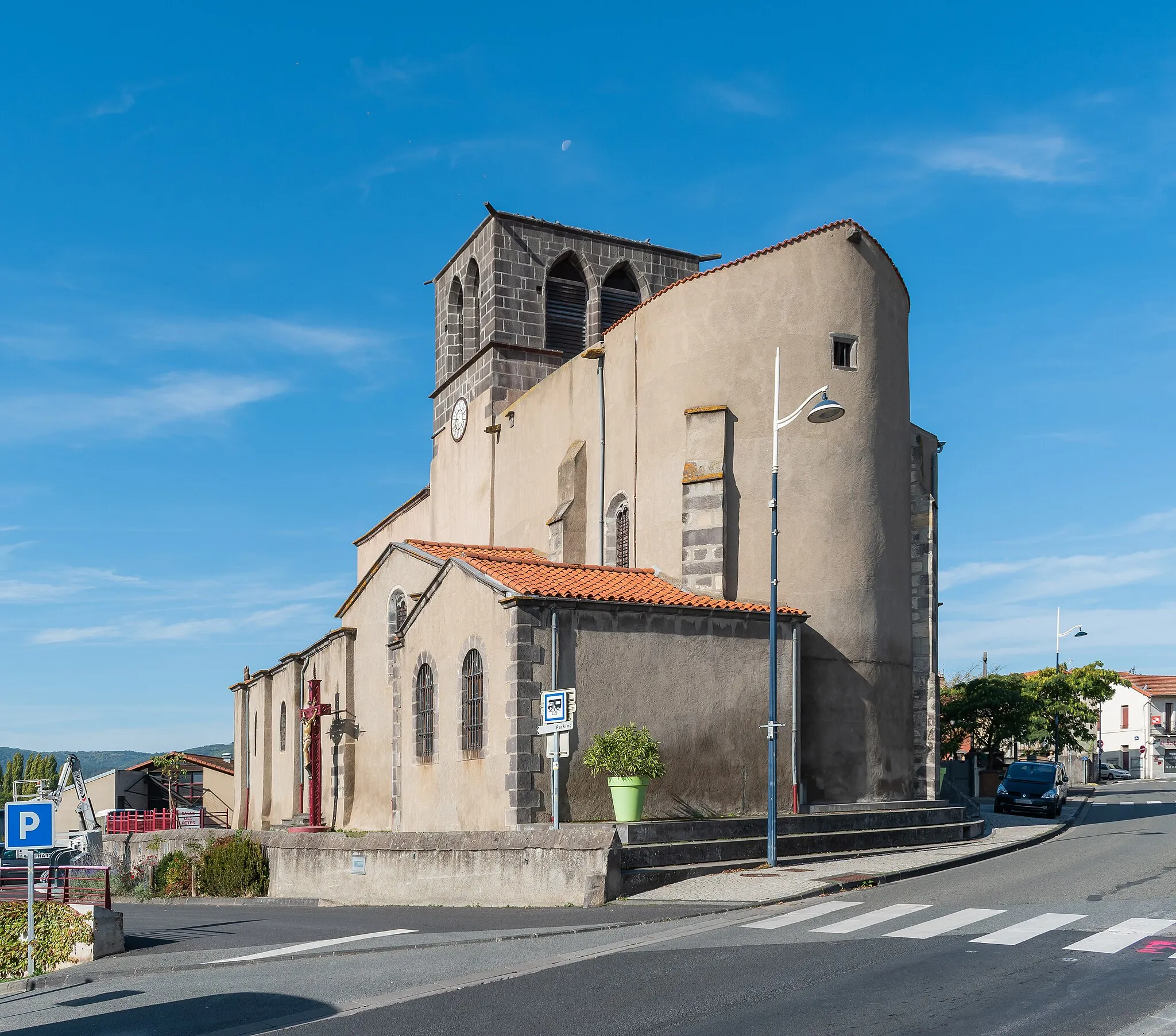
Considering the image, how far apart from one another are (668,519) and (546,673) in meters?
5.99

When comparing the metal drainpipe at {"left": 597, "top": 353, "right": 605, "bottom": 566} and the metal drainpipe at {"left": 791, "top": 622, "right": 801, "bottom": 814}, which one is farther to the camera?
the metal drainpipe at {"left": 597, "top": 353, "right": 605, "bottom": 566}

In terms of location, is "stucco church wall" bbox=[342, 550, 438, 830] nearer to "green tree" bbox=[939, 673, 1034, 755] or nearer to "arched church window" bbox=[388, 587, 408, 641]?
"arched church window" bbox=[388, 587, 408, 641]

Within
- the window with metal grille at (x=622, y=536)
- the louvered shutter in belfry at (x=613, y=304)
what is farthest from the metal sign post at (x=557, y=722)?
the louvered shutter in belfry at (x=613, y=304)

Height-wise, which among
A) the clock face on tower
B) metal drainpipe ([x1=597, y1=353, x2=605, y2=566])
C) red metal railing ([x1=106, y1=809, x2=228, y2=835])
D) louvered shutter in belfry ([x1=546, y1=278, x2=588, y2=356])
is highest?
louvered shutter in belfry ([x1=546, y1=278, x2=588, y2=356])

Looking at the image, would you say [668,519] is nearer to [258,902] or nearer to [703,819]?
[703,819]

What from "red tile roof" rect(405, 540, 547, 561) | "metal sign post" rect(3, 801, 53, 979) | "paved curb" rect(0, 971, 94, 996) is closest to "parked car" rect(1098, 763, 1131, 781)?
"red tile roof" rect(405, 540, 547, 561)

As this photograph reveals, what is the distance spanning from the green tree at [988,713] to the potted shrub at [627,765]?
90.7 ft

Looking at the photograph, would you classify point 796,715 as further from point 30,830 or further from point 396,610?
point 30,830

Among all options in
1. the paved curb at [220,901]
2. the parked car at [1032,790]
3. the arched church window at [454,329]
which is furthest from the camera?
the arched church window at [454,329]

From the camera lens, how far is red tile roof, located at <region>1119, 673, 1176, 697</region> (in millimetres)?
93625

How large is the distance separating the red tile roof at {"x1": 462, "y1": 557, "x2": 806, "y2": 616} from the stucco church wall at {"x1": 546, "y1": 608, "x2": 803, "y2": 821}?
9.2 inches

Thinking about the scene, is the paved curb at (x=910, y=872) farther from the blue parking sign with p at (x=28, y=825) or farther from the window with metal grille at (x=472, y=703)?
the blue parking sign with p at (x=28, y=825)

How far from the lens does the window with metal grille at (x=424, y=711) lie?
23906 mm

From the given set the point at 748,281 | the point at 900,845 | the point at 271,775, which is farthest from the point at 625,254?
the point at 900,845
